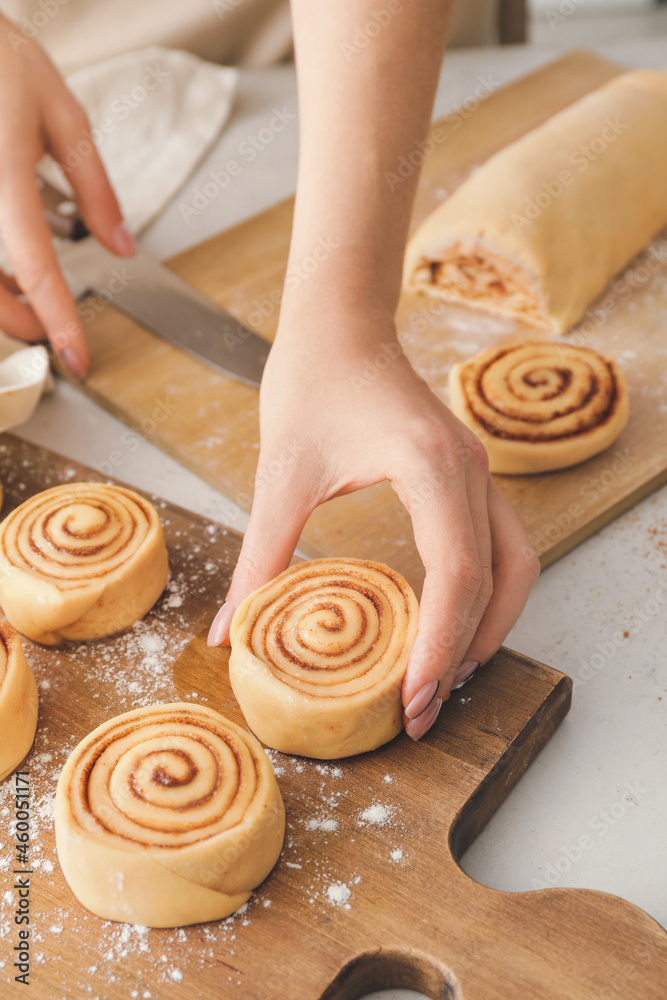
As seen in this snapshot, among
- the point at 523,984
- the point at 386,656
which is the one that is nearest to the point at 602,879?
the point at 523,984

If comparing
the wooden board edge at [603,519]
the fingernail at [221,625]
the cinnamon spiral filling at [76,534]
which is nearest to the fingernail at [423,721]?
the fingernail at [221,625]

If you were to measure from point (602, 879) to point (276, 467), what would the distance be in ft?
2.61

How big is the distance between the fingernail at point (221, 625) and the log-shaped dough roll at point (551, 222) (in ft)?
3.98

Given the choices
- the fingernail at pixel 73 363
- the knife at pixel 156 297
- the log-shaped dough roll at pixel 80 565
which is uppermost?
the log-shaped dough roll at pixel 80 565

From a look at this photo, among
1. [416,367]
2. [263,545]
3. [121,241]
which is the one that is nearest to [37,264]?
[121,241]

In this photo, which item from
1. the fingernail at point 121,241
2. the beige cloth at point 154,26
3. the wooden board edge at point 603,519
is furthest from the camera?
the beige cloth at point 154,26

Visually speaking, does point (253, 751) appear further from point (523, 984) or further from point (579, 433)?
point (579, 433)

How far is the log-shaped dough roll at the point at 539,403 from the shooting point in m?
1.92

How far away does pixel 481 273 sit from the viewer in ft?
7.87

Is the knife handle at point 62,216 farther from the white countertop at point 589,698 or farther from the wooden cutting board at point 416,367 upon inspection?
the white countertop at point 589,698

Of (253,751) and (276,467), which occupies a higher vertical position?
(276,467)

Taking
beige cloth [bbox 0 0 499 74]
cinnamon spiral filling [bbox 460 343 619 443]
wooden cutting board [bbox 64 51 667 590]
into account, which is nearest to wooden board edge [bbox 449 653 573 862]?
wooden cutting board [bbox 64 51 667 590]

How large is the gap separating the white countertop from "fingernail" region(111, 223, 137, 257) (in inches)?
16.0

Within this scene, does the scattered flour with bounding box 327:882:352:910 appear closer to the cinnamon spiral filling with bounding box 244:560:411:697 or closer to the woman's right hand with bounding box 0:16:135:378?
the cinnamon spiral filling with bounding box 244:560:411:697
